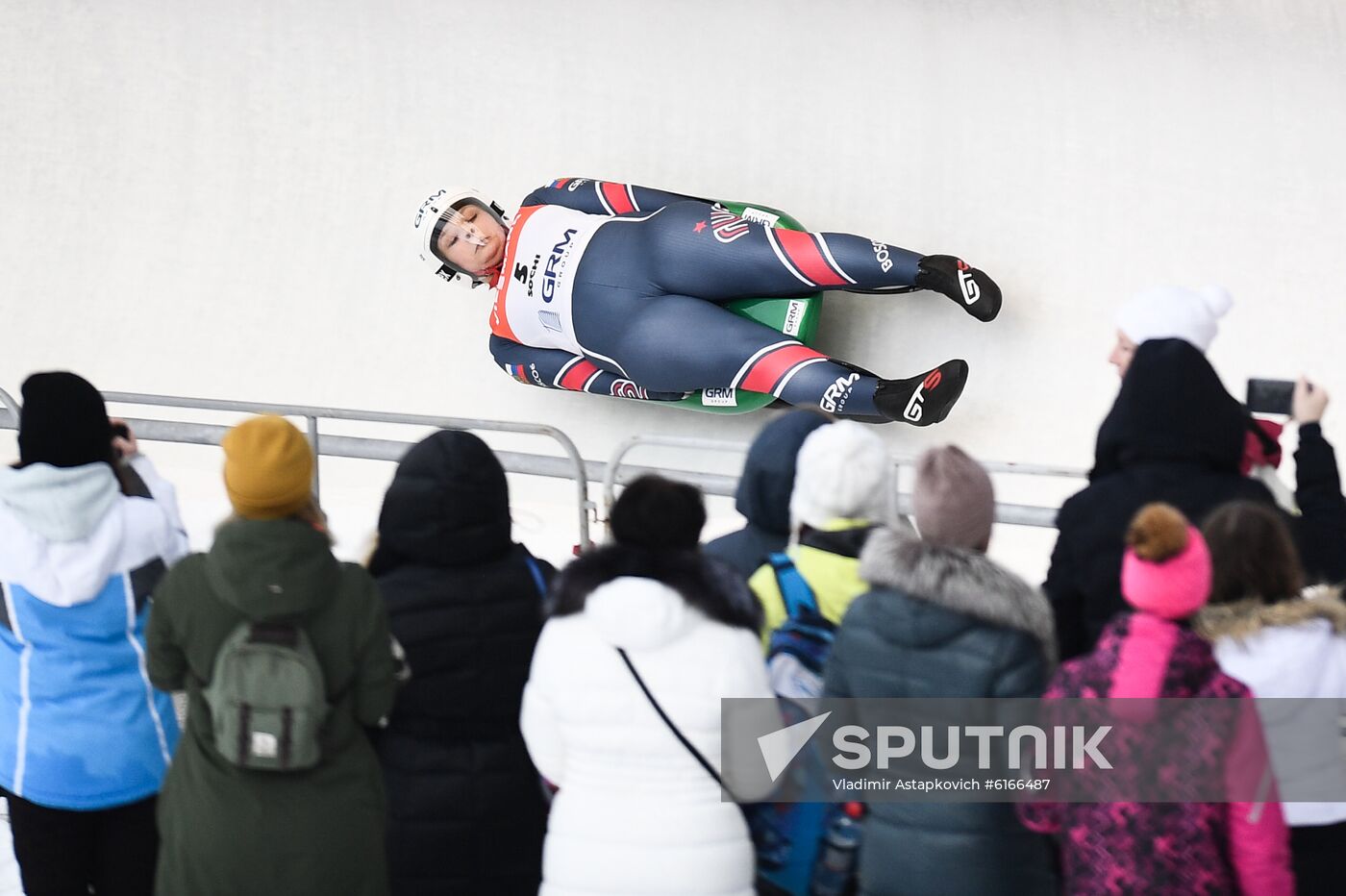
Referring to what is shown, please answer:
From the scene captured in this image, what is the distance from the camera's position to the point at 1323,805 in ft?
7.77

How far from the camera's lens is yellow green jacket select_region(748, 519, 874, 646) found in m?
2.58

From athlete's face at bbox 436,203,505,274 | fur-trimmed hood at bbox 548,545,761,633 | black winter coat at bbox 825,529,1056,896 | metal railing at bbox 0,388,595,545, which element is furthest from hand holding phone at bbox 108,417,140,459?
athlete's face at bbox 436,203,505,274

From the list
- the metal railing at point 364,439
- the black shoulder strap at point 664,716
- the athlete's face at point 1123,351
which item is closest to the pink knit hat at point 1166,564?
the black shoulder strap at point 664,716

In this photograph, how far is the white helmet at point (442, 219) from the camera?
5965 mm

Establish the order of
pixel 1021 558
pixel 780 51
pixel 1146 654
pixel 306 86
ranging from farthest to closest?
pixel 306 86 → pixel 780 51 → pixel 1021 558 → pixel 1146 654

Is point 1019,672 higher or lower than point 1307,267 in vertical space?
lower

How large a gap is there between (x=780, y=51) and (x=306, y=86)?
2.24 m

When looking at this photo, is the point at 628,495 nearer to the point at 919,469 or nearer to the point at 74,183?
the point at 919,469

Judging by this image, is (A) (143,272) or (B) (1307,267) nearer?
(B) (1307,267)

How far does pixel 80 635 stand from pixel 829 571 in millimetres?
1348

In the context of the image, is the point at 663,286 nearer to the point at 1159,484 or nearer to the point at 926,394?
the point at 926,394

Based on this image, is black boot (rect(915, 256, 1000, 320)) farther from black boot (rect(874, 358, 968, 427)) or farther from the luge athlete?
black boot (rect(874, 358, 968, 427))

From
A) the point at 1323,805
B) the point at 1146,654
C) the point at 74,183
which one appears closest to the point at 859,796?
the point at 1146,654

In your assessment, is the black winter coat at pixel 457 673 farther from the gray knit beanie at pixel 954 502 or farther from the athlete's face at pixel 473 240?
the athlete's face at pixel 473 240
